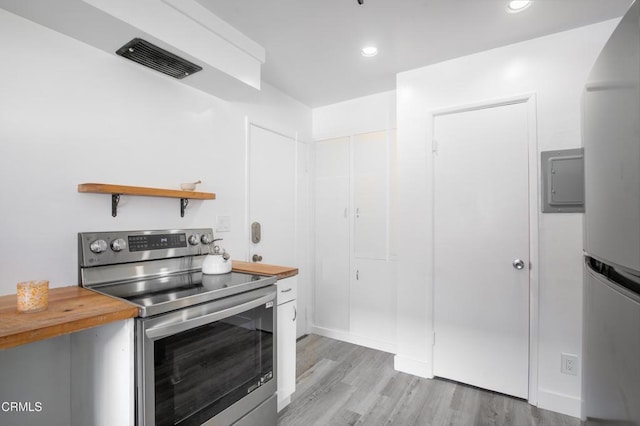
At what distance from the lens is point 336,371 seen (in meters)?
2.55

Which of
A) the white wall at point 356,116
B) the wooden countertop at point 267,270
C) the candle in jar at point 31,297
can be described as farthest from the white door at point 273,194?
the candle in jar at point 31,297

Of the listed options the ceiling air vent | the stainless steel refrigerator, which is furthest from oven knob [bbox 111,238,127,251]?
the stainless steel refrigerator

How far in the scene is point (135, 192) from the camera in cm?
165

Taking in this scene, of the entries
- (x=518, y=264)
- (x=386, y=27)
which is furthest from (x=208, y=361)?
(x=386, y=27)

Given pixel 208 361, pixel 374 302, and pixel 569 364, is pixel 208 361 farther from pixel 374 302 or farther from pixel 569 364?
pixel 569 364

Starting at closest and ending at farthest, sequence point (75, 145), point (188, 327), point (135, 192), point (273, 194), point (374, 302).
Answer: point (188, 327) < point (75, 145) < point (135, 192) < point (273, 194) < point (374, 302)

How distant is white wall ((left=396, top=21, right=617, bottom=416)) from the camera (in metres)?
1.98

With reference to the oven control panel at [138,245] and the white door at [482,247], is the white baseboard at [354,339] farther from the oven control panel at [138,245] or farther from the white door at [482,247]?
the oven control panel at [138,245]

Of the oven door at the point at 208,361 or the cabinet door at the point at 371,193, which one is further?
the cabinet door at the point at 371,193

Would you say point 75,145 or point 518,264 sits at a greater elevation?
point 75,145

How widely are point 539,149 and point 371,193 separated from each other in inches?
55.4

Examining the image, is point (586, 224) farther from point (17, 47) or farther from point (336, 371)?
point (17, 47)

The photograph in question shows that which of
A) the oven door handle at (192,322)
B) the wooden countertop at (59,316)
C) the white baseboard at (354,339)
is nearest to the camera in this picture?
the wooden countertop at (59,316)

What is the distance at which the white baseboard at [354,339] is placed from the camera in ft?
9.59
